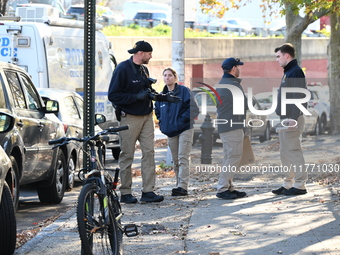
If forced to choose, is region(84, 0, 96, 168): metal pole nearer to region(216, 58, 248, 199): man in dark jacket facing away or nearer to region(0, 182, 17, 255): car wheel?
region(216, 58, 248, 199): man in dark jacket facing away

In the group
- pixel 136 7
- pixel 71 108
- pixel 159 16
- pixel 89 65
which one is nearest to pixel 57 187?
pixel 89 65

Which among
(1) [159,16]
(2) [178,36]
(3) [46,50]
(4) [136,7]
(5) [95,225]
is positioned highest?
(4) [136,7]

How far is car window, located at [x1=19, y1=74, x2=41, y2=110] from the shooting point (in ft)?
34.9

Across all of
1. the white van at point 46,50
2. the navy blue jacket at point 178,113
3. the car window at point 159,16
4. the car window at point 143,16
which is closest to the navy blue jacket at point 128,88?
the navy blue jacket at point 178,113

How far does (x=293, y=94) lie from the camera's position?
11.0m

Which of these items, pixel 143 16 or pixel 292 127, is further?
pixel 143 16

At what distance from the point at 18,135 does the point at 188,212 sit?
2.14 meters

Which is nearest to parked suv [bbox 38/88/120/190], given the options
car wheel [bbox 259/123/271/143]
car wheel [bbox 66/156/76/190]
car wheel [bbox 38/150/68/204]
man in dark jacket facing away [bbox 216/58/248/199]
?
car wheel [bbox 66/156/76/190]

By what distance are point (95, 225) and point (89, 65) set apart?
3.78 metres

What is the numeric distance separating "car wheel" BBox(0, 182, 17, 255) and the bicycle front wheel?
3.14ft

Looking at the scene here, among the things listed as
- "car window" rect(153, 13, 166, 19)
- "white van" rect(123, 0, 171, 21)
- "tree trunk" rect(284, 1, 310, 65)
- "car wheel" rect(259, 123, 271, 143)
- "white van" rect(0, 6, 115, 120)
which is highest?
"white van" rect(123, 0, 171, 21)

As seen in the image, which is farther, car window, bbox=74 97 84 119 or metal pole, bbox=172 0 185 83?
metal pole, bbox=172 0 185 83

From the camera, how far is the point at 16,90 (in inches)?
400

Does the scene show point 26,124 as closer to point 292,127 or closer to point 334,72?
point 292,127
